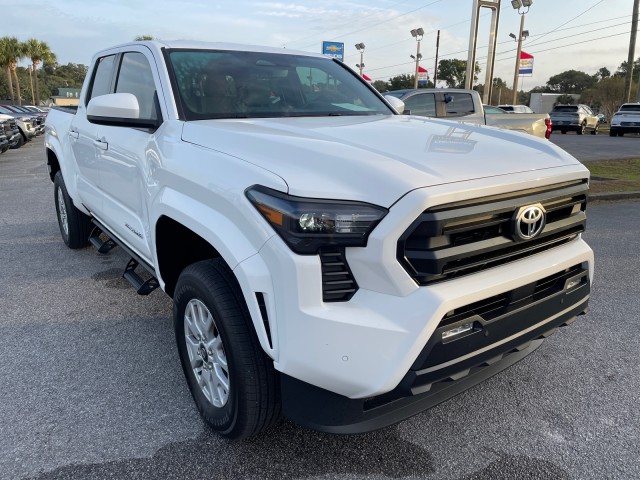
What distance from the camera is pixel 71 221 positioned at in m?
5.35

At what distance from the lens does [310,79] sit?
3.73m

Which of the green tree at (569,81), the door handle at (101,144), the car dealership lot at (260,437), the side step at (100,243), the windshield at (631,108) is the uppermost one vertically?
the green tree at (569,81)

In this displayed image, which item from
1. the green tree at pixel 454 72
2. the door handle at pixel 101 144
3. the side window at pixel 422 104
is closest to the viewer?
the door handle at pixel 101 144

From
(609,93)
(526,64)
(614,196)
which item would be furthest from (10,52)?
(614,196)

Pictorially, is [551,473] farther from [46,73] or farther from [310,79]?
[46,73]

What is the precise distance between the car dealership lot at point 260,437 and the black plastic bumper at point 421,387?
428 mm

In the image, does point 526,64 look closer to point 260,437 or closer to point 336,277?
point 260,437

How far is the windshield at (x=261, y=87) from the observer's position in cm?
311

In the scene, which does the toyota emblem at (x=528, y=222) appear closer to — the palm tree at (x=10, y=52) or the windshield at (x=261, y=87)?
the windshield at (x=261, y=87)

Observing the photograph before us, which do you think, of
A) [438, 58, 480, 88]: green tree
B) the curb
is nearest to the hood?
the curb

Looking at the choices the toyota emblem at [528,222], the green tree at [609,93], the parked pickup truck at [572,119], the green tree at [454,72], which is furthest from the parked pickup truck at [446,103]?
the green tree at [454,72]

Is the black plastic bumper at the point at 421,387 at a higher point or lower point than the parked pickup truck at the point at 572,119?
higher

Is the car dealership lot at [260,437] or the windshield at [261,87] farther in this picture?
the windshield at [261,87]

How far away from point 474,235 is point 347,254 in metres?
0.54
